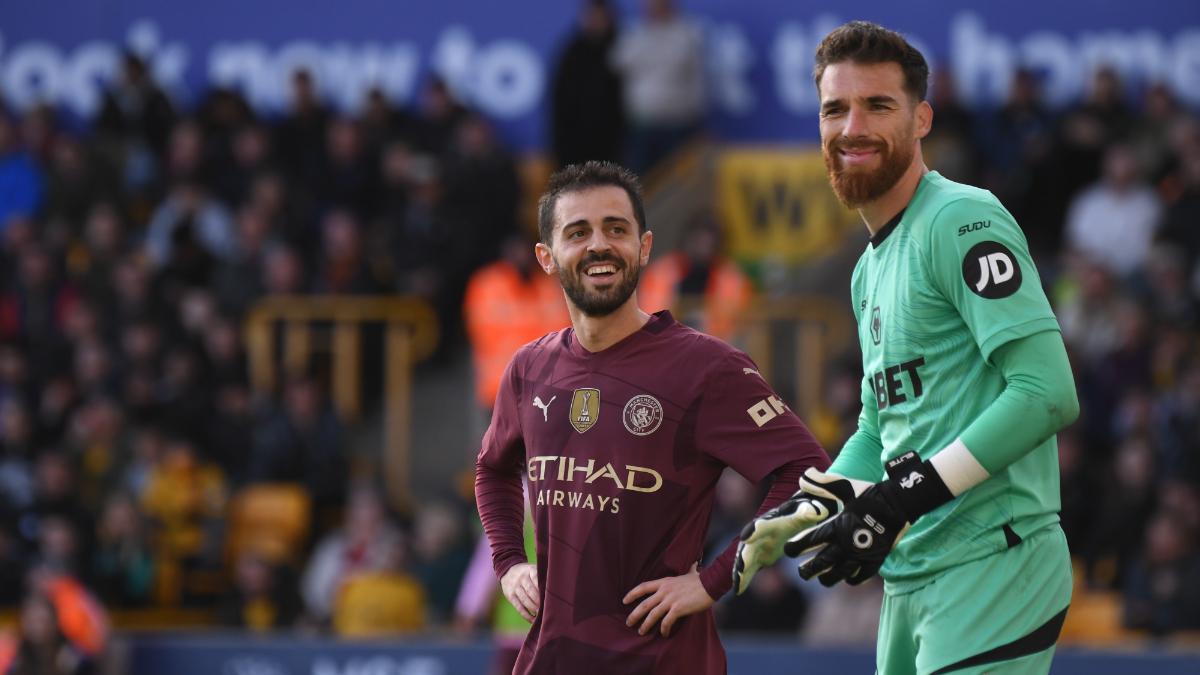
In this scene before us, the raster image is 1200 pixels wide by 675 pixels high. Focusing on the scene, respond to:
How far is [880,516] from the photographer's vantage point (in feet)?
13.9

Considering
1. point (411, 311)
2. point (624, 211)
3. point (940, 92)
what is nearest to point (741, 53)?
point (940, 92)

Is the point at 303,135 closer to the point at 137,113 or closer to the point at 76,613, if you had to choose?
the point at 137,113

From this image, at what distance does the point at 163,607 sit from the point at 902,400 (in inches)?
398

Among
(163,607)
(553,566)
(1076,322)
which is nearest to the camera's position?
(553,566)

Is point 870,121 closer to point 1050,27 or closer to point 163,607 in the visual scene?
point 163,607

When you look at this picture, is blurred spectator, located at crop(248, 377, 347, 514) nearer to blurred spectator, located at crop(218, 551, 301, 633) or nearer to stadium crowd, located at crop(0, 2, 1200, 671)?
stadium crowd, located at crop(0, 2, 1200, 671)

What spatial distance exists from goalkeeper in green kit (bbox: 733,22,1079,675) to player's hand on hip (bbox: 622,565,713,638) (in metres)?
0.23

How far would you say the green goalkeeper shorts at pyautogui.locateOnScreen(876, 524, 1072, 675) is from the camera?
4.29 metres

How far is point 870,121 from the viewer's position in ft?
14.8

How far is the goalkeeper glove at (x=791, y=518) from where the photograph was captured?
444 centimetres

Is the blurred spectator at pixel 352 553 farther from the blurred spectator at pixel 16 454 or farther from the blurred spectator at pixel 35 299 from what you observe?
the blurred spectator at pixel 35 299

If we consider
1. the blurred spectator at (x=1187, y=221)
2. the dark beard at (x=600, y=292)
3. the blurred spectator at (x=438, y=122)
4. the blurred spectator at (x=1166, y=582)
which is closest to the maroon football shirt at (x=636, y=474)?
the dark beard at (x=600, y=292)

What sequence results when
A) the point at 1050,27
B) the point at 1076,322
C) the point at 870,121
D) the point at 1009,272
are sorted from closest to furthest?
1. the point at 1009,272
2. the point at 870,121
3. the point at 1076,322
4. the point at 1050,27

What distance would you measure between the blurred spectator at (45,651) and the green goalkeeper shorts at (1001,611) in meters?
8.28
